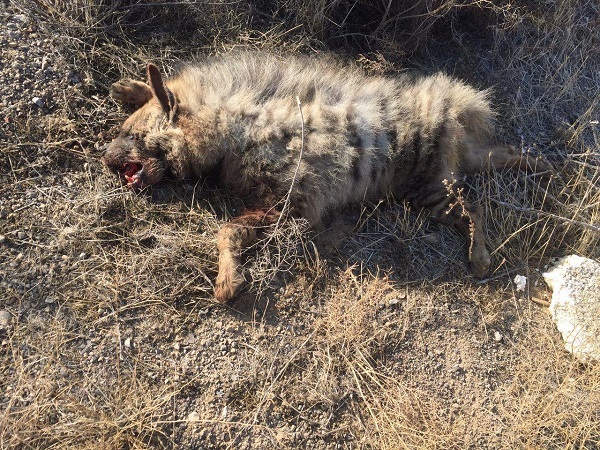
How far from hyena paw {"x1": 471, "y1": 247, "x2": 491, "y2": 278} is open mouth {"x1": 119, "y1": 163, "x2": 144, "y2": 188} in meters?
2.55

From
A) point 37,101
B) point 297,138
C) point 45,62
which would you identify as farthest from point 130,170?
point 297,138

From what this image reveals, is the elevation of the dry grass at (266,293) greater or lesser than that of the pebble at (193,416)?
greater

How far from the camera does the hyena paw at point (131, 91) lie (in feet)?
11.8

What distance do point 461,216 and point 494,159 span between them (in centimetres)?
65

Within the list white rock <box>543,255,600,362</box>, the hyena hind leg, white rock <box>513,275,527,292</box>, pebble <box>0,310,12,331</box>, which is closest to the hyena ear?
pebble <box>0,310,12,331</box>

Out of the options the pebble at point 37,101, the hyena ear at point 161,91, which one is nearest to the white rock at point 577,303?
the hyena ear at point 161,91

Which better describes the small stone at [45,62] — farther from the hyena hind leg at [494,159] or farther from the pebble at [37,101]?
the hyena hind leg at [494,159]

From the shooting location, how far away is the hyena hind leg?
3.89 m

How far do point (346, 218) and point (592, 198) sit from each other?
6.55 feet

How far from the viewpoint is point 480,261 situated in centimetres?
362

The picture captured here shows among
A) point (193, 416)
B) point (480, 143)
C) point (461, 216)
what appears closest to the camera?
point (193, 416)

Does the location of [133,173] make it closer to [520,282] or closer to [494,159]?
[494,159]

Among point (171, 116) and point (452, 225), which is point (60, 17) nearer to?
point (171, 116)

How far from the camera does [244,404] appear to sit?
303 centimetres
